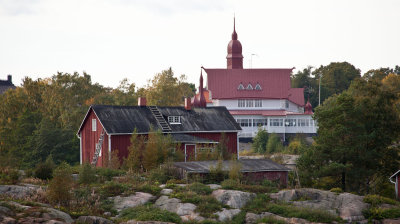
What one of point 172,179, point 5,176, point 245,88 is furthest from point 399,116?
point 245,88

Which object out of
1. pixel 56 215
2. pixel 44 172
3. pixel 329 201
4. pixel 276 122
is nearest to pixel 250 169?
pixel 329 201

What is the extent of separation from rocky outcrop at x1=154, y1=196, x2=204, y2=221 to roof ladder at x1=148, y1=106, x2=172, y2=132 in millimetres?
17589

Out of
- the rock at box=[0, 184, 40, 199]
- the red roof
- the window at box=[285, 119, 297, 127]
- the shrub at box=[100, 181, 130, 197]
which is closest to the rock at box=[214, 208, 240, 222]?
the shrub at box=[100, 181, 130, 197]

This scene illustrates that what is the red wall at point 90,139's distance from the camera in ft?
150

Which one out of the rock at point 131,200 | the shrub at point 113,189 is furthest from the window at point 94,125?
the rock at point 131,200

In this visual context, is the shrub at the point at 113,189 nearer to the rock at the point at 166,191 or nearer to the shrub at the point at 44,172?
the rock at the point at 166,191

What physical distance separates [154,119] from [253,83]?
1412 inches

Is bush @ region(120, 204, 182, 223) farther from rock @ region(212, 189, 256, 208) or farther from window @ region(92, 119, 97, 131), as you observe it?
window @ region(92, 119, 97, 131)

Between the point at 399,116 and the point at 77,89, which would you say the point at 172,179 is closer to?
the point at 399,116

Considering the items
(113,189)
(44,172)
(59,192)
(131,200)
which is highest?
(44,172)

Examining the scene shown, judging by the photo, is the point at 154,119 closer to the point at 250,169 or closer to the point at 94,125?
the point at 94,125

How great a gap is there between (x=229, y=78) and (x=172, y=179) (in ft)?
158

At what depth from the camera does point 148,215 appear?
1040 inches

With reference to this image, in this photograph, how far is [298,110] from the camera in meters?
85.2
